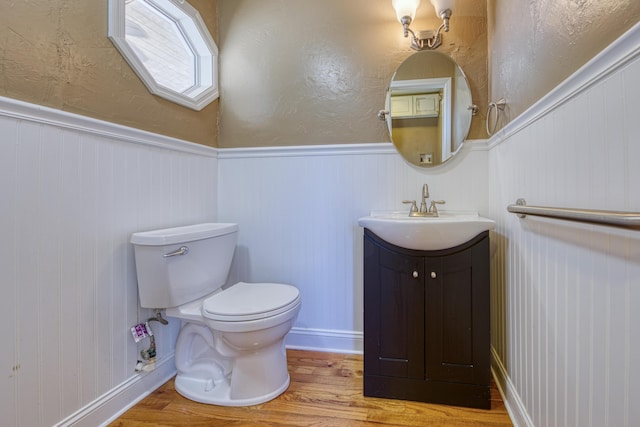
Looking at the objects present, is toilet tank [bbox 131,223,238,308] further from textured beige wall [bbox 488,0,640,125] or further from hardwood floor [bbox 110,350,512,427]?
textured beige wall [bbox 488,0,640,125]

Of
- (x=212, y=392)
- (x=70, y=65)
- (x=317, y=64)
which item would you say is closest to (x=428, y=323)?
(x=212, y=392)

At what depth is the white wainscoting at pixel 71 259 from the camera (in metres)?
0.95

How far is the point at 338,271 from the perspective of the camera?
1.83m

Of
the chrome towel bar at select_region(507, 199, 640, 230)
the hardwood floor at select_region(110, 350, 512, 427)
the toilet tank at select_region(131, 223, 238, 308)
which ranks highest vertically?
the chrome towel bar at select_region(507, 199, 640, 230)

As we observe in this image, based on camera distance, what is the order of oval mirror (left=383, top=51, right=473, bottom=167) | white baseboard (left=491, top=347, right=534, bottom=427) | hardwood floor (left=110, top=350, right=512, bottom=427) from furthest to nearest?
oval mirror (left=383, top=51, right=473, bottom=167) < hardwood floor (left=110, top=350, right=512, bottom=427) < white baseboard (left=491, top=347, right=534, bottom=427)

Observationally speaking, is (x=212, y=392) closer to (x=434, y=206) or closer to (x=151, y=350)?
(x=151, y=350)

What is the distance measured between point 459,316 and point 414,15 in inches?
58.9

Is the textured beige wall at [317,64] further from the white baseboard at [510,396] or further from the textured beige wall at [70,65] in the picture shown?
the white baseboard at [510,396]

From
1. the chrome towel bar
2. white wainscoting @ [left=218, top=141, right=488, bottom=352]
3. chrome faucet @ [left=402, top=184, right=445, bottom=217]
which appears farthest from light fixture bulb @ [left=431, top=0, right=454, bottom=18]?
the chrome towel bar

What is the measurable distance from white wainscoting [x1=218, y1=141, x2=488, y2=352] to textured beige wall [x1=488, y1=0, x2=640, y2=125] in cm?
45

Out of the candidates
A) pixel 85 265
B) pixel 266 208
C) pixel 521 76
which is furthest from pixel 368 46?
pixel 85 265

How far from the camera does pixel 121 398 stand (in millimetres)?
1305

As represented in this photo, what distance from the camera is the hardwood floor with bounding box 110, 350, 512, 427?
1.25m

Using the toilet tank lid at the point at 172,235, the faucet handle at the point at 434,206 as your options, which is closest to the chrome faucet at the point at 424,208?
the faucet handle at the point at 434,206
